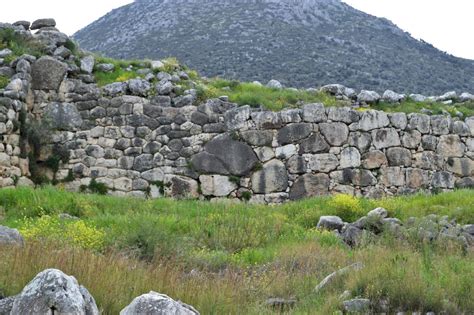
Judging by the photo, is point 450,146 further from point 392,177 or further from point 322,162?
point 322,162

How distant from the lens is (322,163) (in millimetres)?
14734

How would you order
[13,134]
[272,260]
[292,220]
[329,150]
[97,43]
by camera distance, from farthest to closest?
1. [97,43]
2. [329,150]
3. [13,134]
4. [292,220]
5. [272,260]

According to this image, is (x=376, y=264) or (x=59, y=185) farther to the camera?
(x=59, y=185)

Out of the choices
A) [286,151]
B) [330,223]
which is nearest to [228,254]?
[330,223]

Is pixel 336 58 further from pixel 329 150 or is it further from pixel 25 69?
Result: pixel 25 69

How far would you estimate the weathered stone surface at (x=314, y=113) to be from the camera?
14883 millimetres

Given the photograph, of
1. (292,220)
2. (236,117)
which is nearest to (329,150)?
(236,117)

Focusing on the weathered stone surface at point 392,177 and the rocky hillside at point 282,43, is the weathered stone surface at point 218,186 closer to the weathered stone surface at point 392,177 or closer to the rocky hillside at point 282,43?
the weathered stone surface at point 392,177

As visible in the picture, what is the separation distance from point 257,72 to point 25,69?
19034 millimetres

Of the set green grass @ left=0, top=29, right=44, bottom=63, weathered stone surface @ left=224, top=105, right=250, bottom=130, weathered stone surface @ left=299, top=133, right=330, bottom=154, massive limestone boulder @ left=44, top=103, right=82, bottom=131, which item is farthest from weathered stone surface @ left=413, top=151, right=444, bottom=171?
green grass @ left=0, top=29, right=44, bottom=63

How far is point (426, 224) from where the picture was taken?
898cm

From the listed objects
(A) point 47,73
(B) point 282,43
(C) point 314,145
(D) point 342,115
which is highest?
(B) point 282,43

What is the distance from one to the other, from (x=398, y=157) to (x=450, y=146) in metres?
1.62

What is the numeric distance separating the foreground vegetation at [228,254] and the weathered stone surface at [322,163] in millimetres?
2209
